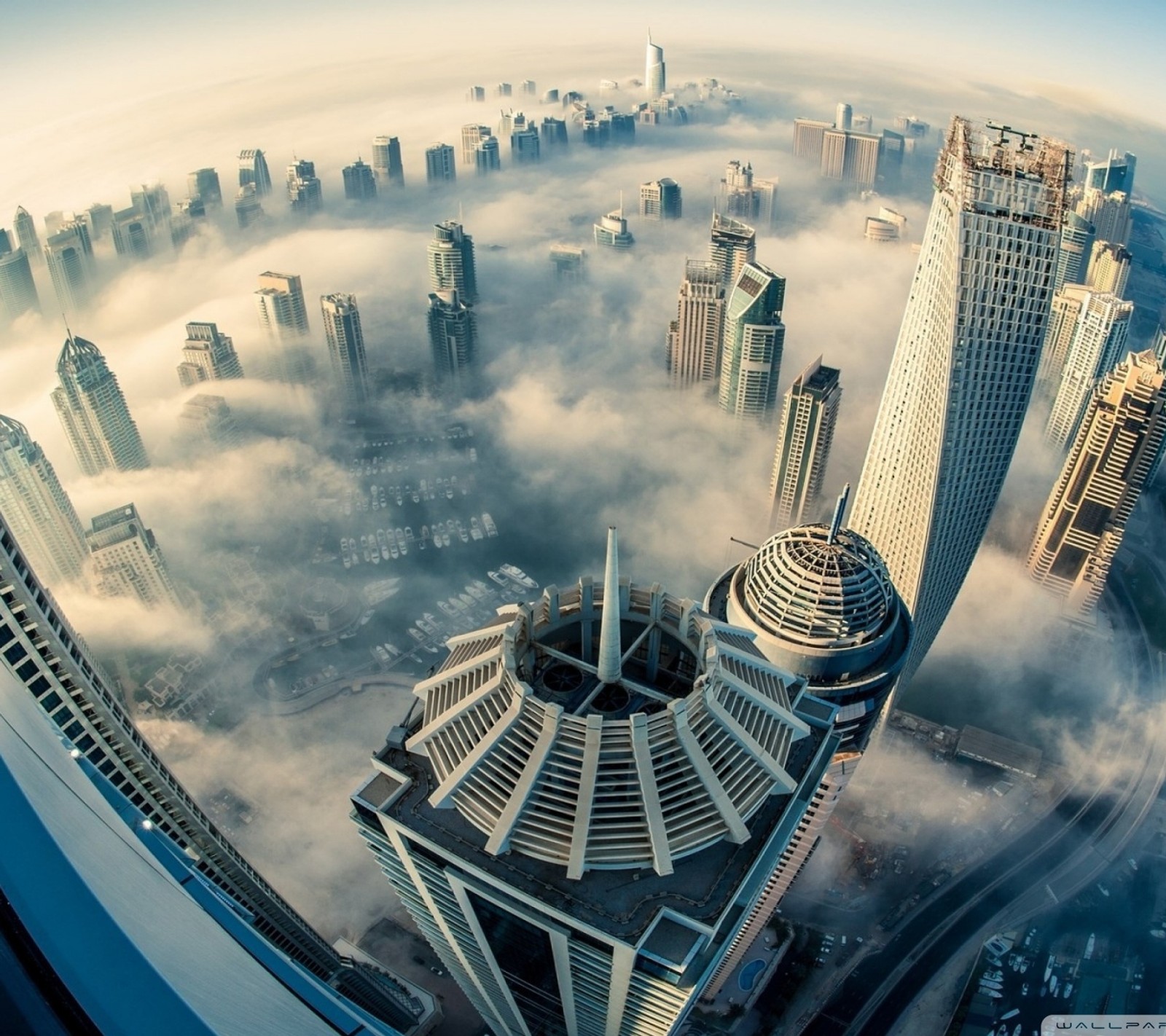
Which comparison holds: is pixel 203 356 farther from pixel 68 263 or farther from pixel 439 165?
pixel 439 165

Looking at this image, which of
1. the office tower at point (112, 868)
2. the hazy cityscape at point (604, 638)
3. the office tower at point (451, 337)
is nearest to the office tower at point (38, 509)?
the hazy cityscape at point (604, 638)

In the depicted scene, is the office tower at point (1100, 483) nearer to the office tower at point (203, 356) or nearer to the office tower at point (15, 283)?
the office tower at point (203, 356)

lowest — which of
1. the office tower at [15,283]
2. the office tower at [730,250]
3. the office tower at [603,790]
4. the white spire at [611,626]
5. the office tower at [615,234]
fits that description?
the office tower at [615,234]

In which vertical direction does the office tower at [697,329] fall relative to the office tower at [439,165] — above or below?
below

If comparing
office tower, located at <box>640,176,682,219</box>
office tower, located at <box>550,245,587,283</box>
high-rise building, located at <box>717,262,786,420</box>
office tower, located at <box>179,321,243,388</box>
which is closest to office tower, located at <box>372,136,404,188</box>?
office tower, located at <box>550,245,587,283</box>

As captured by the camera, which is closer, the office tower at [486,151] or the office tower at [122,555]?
the office tower at [122,555]

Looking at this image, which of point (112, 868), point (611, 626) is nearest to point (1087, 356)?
point (611, 626)

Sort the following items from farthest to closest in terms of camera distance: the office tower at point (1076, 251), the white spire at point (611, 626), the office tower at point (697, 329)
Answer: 1. the office tower at point (1076, 251)
2. the office tower at point (697, 329)
3. the white spire at point (611, 626)
